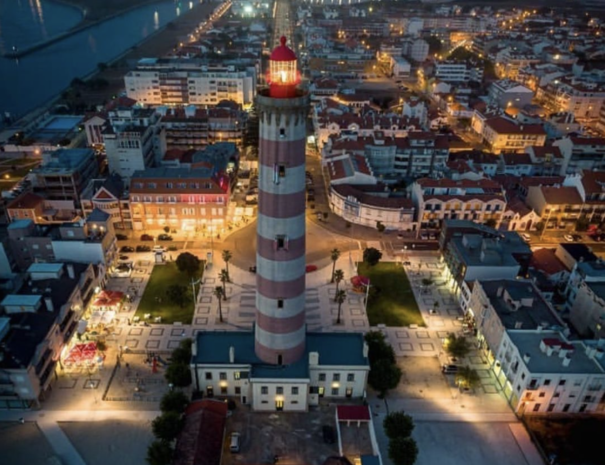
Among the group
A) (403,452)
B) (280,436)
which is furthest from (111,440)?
(403,452)

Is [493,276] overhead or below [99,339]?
overhead

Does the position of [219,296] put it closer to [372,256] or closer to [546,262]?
[372,256]

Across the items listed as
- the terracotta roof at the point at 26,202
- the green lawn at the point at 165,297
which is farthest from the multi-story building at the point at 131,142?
the green lawn at the point at 165,297

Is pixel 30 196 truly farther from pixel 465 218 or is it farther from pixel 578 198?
pixel 578 198

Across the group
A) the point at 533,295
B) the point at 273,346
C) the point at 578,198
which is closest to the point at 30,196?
the point at 273,346

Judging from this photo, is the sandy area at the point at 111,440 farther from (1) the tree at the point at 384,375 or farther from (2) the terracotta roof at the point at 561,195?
(2) the terracotta roof at the point at 561,195

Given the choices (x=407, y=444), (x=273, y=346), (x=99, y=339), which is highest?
(x=273, y=346)
